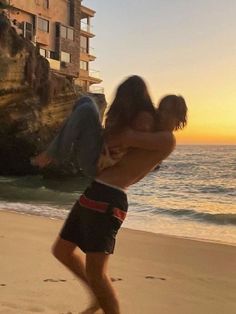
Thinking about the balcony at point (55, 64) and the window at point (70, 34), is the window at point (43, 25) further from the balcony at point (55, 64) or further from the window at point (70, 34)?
the balcony at point (55, 64)

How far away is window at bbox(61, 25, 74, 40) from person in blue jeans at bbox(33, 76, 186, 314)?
44.0 m

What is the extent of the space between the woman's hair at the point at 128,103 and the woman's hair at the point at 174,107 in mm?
75

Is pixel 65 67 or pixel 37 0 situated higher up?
pixel 37 0

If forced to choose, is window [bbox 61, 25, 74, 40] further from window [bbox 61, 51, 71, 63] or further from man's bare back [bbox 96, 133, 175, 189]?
man's bare back [bbox 96, 133, 175, 189]

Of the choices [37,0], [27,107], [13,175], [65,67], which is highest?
[37,0]

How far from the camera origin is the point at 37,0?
42594 mm

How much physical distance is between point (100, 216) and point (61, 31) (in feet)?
144

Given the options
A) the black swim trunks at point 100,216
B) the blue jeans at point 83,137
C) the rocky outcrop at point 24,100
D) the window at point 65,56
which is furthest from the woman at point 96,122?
the window at point 65,56

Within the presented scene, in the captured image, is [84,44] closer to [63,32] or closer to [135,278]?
[63,32]

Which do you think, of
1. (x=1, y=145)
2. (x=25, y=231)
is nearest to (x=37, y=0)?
(x=1, y=145)

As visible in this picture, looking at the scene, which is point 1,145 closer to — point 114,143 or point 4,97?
point 4,97

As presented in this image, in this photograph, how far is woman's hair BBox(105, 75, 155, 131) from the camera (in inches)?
111

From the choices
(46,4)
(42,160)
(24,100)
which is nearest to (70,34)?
(46,4)

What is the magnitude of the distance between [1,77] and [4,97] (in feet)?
5.54
